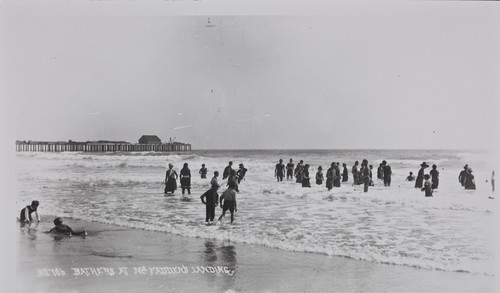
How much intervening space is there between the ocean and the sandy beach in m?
0.39

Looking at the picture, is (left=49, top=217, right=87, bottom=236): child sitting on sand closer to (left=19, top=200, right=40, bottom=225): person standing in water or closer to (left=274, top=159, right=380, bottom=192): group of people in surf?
(left=19, top=200, right=40, bottom=225): person standing in water

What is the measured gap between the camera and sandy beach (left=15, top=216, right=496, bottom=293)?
643cm

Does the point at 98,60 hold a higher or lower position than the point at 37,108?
higher

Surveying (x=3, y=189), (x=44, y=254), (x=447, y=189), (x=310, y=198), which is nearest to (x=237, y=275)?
(x=44, y=254)

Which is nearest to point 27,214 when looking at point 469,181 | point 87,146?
point 87,146

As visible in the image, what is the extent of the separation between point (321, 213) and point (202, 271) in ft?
16.1

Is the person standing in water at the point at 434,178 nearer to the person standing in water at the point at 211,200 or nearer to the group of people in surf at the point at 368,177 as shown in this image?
the group of people in surf at the point at 368,177

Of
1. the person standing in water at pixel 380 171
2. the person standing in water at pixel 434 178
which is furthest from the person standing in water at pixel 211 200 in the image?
the person standing in water at pixel 380 171

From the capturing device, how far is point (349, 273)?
262 inches

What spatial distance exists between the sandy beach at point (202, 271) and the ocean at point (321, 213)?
1.29 feet

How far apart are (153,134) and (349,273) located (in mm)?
6246

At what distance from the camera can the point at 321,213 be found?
10.9 metres

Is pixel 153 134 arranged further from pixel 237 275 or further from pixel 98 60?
pixel 237 275

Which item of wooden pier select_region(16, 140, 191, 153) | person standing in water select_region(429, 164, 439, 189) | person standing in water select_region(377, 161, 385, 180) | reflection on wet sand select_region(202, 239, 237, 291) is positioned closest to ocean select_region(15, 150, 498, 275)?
person standing in water select_region(429, 164, 439, 189)
